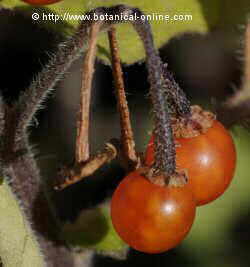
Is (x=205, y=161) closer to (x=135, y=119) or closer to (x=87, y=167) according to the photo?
(x=87, y=167)

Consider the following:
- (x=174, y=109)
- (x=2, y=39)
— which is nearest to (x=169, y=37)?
(x=174, y=109)

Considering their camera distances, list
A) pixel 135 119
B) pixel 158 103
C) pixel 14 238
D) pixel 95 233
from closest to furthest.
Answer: pixel 158 103
pixel 14 238
pixel 95 233
pixel 135 119

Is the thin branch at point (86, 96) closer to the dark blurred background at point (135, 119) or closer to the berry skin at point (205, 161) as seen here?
the berry skin at point (205, 161)

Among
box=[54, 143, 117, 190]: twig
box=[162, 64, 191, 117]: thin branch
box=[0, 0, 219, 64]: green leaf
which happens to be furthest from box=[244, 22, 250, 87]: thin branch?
box=[54, 143, 117, 190]: twig

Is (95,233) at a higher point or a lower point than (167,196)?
lower

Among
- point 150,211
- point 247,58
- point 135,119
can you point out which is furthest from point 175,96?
point 135,119

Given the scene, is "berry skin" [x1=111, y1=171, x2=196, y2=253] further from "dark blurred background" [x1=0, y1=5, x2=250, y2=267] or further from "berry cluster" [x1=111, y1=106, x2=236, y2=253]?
"dark blurred background" [x1=0, y1=5, x2=250, y2=267]
